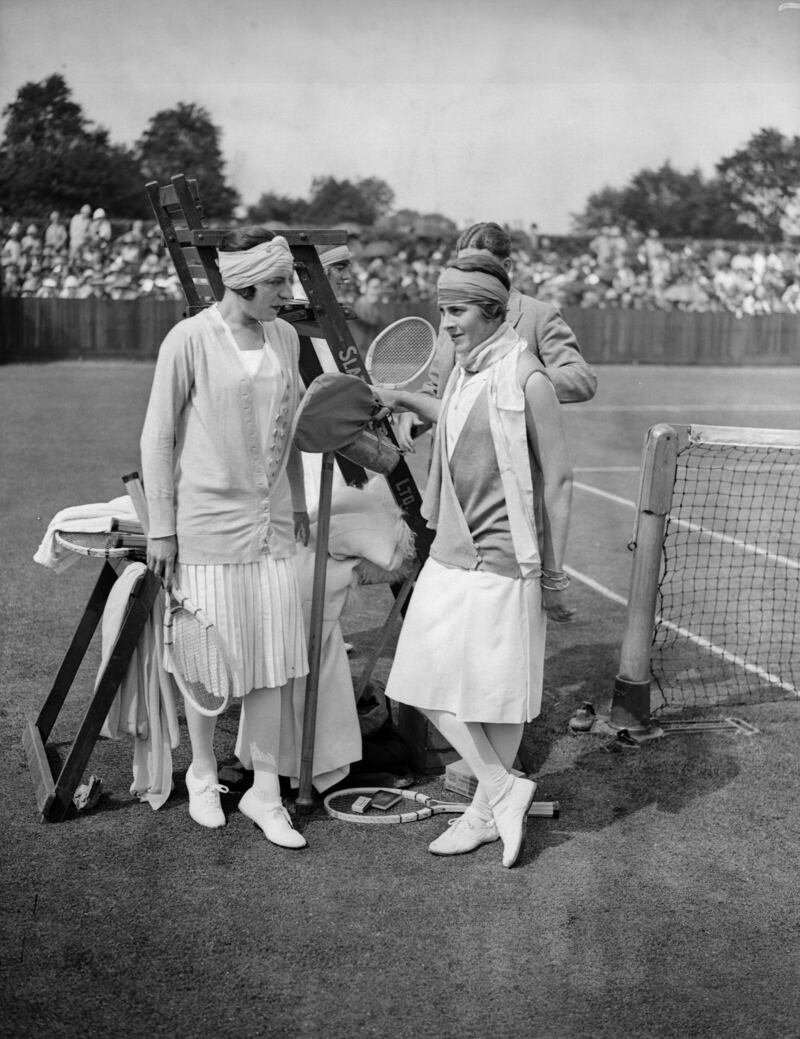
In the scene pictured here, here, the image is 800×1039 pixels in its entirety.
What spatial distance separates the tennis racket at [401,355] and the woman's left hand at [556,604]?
1.29 m

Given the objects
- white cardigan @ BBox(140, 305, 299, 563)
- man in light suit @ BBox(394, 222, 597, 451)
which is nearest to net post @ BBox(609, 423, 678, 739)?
man in light suit @ BBox(394, 222, 597, 451)

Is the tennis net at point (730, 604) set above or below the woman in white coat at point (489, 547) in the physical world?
below

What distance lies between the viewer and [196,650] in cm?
Answer: 442

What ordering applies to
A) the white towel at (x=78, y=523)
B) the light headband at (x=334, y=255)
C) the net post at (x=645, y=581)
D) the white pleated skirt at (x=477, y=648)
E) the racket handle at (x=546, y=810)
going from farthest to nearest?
the net post at (x=645, y=581)
the light headband at (x=334, y=255)
the racket handle at (x=546, y=810)
the white towel at (x=78, y=523)
the white pleated skirt at (x=477, y=648)

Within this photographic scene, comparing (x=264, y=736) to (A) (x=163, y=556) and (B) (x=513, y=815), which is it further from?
(B) (x=513, y=815)

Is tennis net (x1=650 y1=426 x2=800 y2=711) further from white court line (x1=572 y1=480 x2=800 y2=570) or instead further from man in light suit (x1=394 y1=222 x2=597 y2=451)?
man in light suit (x1=394 y1=222 x2=597 y2=451)

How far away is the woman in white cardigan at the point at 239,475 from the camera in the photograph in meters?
4.37

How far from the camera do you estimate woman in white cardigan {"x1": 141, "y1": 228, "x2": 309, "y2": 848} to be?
4371mm

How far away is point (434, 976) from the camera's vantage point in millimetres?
3721

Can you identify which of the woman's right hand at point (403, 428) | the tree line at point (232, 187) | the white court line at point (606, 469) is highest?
the tree line at point (232, 187)

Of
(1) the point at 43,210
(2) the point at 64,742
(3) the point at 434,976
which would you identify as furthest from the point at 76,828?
(1) the point at 43,210

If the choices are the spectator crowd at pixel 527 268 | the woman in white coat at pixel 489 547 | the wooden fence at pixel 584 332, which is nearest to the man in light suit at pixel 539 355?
the woman in white coat at pixel 489 547

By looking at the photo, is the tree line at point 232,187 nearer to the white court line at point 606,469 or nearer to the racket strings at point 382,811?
the white court line at point 606,469

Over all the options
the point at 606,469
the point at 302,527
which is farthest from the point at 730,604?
the point at 606,469
